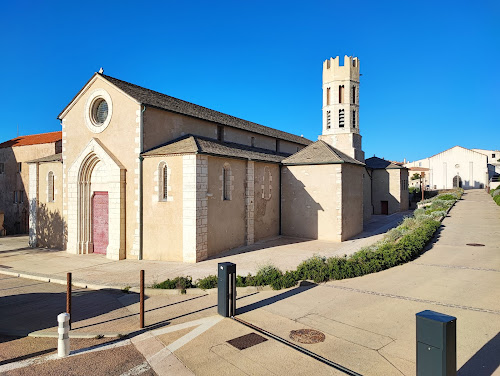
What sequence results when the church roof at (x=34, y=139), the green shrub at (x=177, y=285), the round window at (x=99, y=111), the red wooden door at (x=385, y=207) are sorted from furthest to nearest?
the red wooden door at (x=385, y=207)
the church roof at (x=34, y=139)
the round window at (x=99, y=111)
the green shrub at (x=177, y=285)

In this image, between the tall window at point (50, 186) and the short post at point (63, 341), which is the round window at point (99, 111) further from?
the short post at point (63, 341)

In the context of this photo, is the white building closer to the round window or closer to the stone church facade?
the stone church facade

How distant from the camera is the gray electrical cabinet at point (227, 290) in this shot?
8312 millimetres

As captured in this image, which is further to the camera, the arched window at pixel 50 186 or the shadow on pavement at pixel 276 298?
the arched window at pixel 50 186

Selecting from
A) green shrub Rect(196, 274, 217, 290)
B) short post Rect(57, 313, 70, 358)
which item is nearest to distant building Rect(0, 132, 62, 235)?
green shrub Rect(196, 274, 217, 290)

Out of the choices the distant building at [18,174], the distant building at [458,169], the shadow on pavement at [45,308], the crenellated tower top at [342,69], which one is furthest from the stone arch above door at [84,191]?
the distant building at [458,169]

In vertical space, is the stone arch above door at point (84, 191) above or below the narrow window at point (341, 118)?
below

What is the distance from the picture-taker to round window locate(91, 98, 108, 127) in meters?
19.3

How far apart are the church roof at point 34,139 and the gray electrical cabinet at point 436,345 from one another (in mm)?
33350

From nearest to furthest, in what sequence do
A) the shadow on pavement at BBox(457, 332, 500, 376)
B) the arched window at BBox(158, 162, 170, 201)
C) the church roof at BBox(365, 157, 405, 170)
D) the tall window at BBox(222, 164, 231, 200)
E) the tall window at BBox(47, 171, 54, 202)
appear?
1. the shadow on pavement at BBox(457, 332, 500, 376)
2. the arched window at BBox(158, 162, 170, 201)
3. the tall window at BBox(222, 164, 231, 200)
4. the tall window at BBox(47, 171, 54, 202)
5. the church roof at BBox(365, 157, 405, 170)

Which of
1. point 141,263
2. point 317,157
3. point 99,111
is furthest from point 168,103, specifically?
point 317,157

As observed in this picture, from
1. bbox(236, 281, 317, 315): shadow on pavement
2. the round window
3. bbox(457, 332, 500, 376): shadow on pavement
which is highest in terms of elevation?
the round window

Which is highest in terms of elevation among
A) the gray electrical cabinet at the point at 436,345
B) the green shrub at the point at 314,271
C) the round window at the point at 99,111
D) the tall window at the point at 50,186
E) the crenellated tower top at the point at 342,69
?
the crenellated tower top at the point at 342,69

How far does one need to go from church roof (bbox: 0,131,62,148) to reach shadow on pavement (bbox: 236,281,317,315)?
28617 mm
